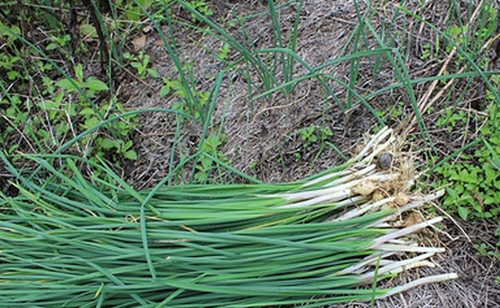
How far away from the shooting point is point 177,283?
1328 millimetres

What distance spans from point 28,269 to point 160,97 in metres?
0.96

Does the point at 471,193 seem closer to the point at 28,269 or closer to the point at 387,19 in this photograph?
the point at 387,19

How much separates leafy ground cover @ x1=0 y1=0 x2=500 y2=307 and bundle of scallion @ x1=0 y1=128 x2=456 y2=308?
0.45ft

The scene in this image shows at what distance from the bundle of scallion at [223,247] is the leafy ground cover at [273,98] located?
14 cm

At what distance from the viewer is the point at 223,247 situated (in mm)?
1389

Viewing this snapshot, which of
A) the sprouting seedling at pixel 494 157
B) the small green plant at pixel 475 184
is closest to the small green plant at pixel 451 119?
the small green plant at pixel 475 184

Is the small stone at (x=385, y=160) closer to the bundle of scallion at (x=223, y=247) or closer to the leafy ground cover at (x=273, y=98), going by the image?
the bundle of scallion at (x=223, y=247)

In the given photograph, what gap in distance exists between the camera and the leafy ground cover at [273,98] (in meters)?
1.53

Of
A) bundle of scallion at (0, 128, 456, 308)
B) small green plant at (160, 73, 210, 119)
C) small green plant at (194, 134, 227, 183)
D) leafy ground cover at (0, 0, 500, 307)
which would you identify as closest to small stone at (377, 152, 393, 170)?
bundle of scallion at (0, 128, 456, 308)

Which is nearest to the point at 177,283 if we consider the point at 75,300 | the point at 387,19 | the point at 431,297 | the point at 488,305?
the point at 75,300

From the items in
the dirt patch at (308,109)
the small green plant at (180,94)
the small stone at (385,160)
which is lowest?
A: the small stone at (385,160)

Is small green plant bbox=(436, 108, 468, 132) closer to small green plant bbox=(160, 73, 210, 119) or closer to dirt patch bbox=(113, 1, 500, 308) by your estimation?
dirt patch bbox=(113, 1, 500, 308)

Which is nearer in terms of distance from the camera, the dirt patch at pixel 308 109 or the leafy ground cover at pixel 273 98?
the leafy ground cover at pixel 273 98

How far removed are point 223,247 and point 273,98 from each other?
0.74 metres
